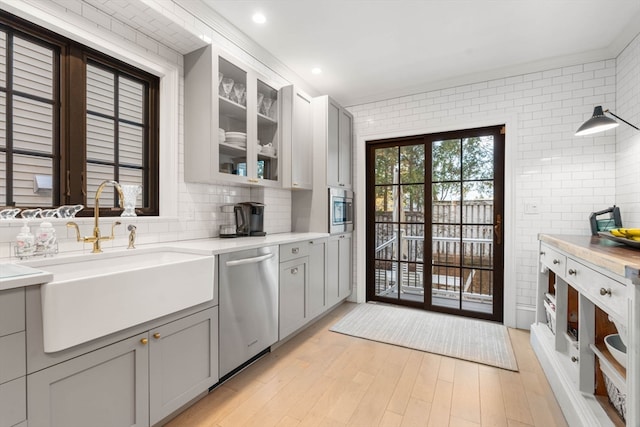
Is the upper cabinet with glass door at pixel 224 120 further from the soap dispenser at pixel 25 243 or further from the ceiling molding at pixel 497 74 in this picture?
the ceiling molding at pixel 497 74

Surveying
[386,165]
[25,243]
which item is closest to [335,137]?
[386,165]

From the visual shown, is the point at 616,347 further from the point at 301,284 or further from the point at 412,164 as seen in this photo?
the point at 412,164

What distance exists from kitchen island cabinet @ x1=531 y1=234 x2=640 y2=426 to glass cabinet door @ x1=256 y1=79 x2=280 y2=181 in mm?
2355

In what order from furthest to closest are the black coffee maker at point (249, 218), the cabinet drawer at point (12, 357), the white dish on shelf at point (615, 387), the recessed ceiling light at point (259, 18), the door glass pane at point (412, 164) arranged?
1. the door glass pane at point (412, 164)
2. the black coffee maker at point (249, 218)
3. the recessed ceiling light at point (259, 18)
4. the white dish on shelf at point (615, 387)
5. the cabinet drawer at point (12, 357)

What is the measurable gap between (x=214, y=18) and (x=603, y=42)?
338 cm

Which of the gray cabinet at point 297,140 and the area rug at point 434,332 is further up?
the gray cabinet at point 297,140

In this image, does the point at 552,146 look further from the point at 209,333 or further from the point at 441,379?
the point at 209,333

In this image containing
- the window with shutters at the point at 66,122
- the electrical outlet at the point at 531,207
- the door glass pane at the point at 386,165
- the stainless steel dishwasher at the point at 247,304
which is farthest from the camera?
the door glass pane at the point at 386,165

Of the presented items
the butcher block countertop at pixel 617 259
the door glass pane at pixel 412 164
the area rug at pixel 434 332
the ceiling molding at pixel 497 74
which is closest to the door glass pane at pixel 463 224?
the door glass pane at pixel 412 164

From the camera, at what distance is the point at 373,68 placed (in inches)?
125

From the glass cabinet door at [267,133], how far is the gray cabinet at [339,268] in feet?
3.47

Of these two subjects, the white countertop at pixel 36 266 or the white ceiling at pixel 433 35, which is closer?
the white countertop at pixel 36 266

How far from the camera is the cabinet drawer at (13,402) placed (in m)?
1.01

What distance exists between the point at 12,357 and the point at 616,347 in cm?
269
